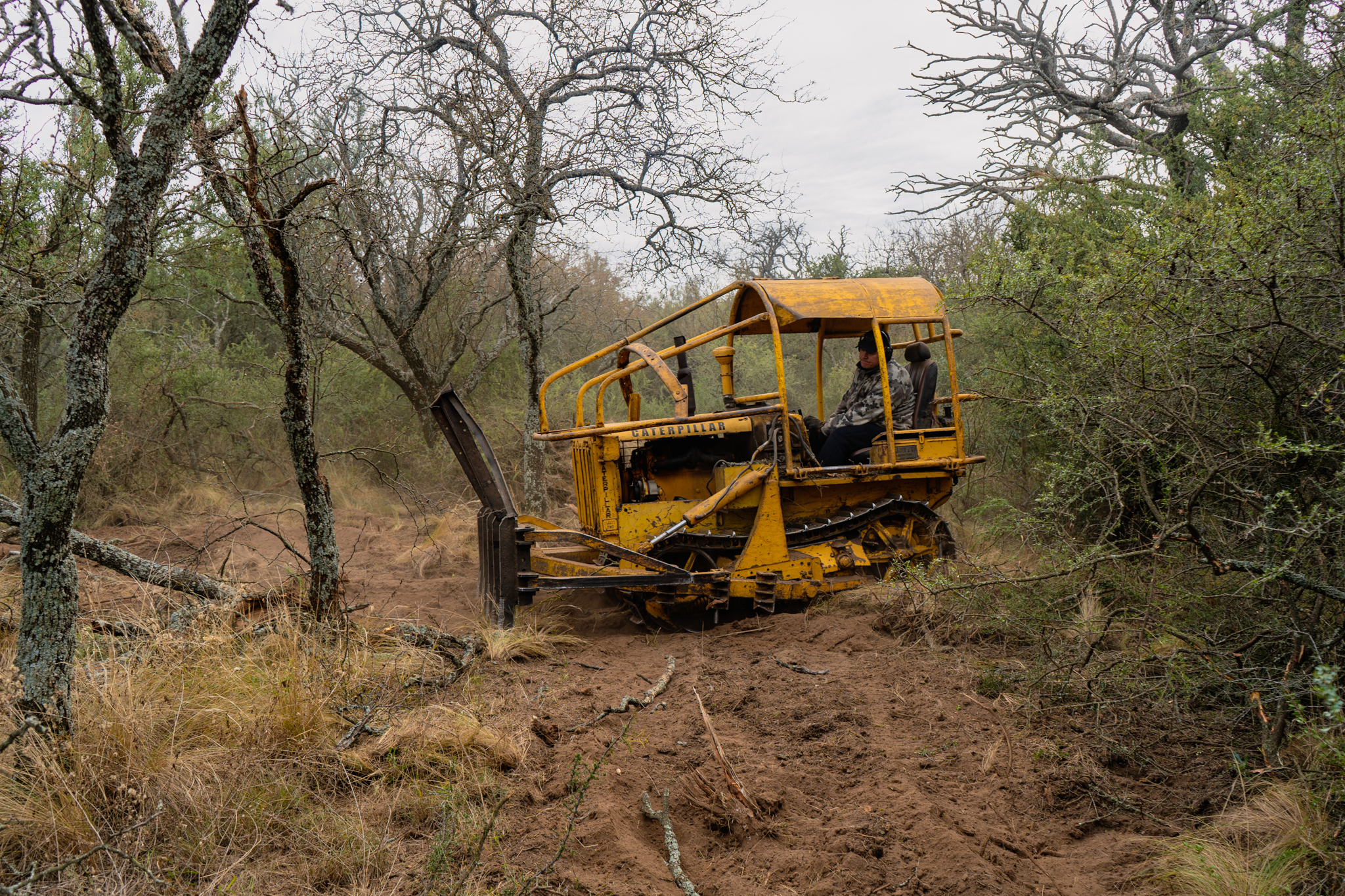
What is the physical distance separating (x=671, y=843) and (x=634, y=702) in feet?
5.46

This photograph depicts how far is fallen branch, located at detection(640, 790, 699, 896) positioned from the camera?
3.23m

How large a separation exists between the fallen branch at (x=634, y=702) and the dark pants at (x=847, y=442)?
111 inches

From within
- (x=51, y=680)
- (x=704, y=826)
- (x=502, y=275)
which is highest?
(x=502, y=275)

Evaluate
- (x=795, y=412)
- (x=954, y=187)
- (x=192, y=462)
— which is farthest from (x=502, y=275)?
(x=795, y=412)

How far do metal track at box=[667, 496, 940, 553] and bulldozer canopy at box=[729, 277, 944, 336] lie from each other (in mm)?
1611

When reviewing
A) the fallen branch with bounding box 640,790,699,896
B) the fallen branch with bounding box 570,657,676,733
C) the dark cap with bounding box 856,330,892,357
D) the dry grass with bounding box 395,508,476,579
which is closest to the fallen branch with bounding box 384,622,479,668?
the fallen branch with bounding box 570,657,676,733

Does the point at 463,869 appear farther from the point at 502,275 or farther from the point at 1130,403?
the point at 502,275

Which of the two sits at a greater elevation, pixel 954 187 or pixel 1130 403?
pixel 954 187

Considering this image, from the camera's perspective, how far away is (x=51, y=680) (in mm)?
3391

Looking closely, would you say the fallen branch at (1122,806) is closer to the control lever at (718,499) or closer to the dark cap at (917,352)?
the control lever at (718,499)

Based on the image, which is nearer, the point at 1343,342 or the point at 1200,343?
the point at 1343,342

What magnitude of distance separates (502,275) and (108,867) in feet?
41.3

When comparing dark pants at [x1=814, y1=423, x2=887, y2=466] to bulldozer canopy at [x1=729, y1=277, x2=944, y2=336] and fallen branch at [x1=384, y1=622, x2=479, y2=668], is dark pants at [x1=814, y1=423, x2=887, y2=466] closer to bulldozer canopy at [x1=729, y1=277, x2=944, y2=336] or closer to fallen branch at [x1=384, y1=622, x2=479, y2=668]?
bulldozer canopy at [x1=729, y1=277, x2=944, y2=336]

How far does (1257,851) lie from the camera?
3010 millimetres
